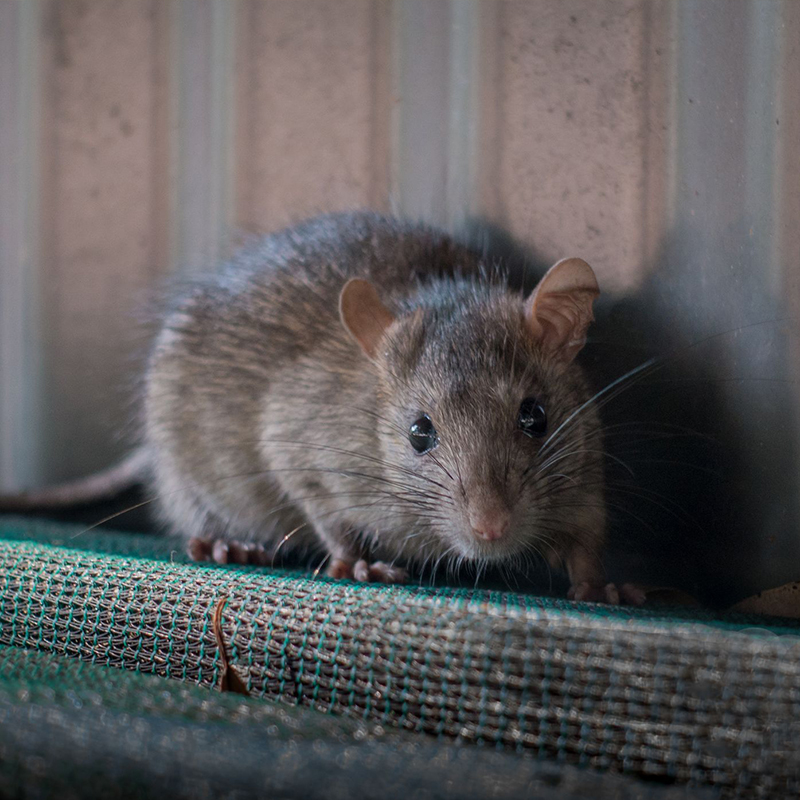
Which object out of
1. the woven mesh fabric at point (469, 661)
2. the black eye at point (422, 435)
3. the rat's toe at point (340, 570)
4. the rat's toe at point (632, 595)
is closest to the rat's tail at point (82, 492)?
the rat's toe at point (340, 570)

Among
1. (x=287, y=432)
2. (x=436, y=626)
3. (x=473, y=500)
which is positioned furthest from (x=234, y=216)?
(x=436, y=626)

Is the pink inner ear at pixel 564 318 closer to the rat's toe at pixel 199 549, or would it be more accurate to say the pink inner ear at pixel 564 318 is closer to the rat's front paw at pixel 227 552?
the rat's front paw at pixel 227 552

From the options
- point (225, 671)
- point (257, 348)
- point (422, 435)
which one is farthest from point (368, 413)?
point (225, 671)

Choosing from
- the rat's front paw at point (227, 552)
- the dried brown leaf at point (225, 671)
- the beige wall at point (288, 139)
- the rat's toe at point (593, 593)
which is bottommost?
the rat's front paw at point (227, 552)

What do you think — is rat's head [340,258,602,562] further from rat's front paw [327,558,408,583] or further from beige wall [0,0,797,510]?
beige wall [0,0,797,510]

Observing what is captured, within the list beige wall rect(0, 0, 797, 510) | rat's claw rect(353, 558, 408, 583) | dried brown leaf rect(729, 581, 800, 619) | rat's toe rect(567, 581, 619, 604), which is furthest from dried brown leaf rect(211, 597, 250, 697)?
beige wall rect(0, 0, 797, 510)

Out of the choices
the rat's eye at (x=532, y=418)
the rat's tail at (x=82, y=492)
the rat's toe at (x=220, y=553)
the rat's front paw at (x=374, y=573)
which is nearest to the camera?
the rat's eye at (x=532, y=418)
